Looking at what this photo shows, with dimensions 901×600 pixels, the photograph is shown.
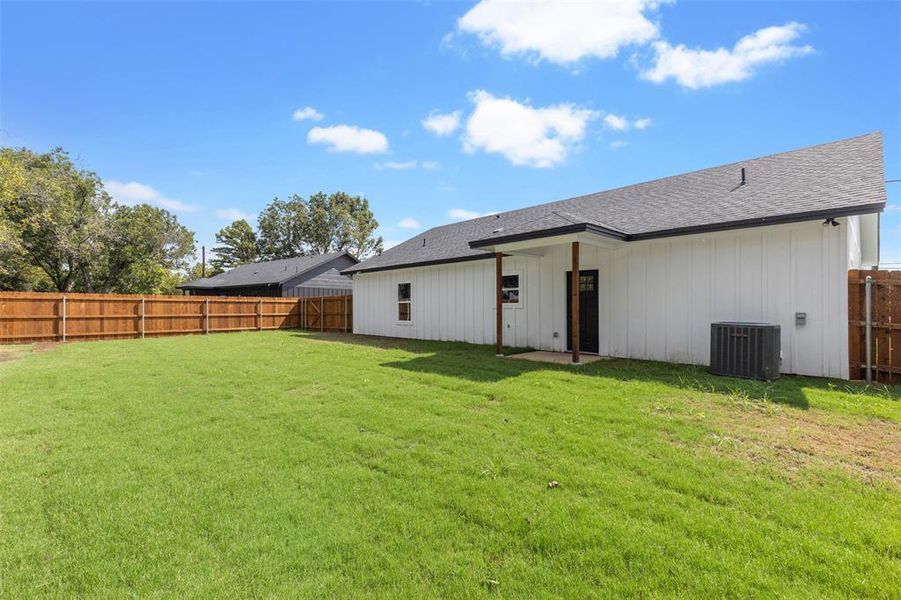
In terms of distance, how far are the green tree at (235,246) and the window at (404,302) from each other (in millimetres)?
37470

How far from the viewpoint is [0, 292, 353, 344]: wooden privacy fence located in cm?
1372

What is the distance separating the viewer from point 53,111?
1545 centimetres

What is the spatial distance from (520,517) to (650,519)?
0.85m

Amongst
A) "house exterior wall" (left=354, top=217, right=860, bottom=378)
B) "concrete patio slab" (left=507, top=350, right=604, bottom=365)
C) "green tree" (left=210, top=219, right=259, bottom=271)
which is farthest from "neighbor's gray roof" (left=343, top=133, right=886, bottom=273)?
"green tree" (left=210, top=219, right=259, bottom=271)

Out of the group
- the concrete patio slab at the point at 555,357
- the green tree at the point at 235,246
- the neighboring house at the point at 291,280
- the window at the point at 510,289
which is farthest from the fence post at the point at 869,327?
the green tree at the point at 235,246

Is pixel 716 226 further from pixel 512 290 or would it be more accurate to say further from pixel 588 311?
pixel 512 290

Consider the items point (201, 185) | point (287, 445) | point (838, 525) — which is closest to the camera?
point (838, 525)

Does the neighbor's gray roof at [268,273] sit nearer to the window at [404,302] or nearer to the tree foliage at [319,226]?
the window at [404,302]

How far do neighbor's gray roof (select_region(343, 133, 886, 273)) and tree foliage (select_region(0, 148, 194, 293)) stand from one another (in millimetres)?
22392

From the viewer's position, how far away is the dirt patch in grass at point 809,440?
351cm

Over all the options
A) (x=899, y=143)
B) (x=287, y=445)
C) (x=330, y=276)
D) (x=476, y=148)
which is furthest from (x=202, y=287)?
(x=899, y=143)

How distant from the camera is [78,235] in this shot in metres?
23.4

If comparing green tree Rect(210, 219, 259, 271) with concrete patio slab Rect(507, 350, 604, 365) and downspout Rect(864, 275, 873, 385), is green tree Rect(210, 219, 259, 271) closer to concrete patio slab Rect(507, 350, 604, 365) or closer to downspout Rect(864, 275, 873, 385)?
concrete patio slab Rect(507, 350, 604, 365)

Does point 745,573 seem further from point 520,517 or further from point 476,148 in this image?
point 476,148
